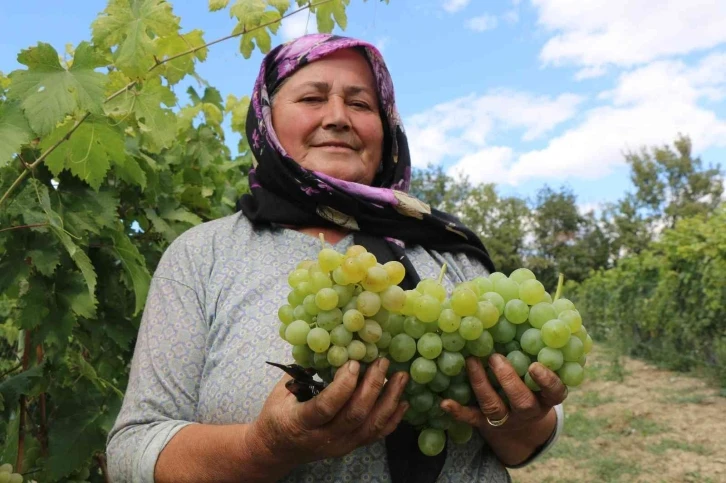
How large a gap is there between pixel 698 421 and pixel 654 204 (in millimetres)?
46125

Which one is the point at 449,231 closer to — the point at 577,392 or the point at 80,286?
the point at 80,286

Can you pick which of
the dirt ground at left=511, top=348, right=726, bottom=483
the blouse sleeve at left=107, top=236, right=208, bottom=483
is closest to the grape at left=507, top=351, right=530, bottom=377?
the blouse sleeve at left=107, top=236, right=208, bottom=483

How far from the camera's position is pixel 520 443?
1728 mm

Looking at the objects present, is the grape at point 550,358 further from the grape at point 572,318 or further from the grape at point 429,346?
the grape at point 429,346

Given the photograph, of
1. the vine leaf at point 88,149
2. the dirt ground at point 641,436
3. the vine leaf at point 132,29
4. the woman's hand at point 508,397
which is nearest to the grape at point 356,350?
the woman's hand at point 508,397

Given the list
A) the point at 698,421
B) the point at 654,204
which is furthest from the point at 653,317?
the point at 654,204

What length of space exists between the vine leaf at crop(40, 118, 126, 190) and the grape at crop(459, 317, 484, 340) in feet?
4.16

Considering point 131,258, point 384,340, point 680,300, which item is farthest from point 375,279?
point 680,300

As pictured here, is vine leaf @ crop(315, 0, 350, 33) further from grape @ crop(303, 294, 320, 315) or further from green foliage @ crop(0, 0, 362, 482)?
grape @ crop(303, 294, 320, 315)

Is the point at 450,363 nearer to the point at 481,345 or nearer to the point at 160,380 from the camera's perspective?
the point at 481,345

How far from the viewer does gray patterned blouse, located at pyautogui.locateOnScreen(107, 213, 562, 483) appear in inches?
62.9

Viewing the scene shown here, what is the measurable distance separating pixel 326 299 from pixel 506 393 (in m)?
0.41

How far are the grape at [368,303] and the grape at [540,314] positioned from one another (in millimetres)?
341

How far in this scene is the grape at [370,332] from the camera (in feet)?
3.94
